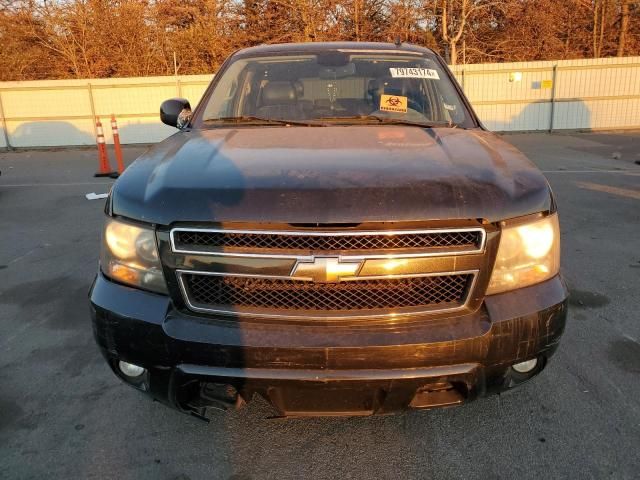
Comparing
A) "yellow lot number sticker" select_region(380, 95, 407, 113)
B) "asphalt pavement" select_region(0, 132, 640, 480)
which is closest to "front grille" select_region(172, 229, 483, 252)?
"asphalt pavement" select_region(0, 132, 640, 480)

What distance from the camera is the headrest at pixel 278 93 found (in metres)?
3.42

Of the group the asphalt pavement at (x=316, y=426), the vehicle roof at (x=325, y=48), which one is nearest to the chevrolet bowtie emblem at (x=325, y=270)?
the asphalt pavement at (x=316, y=426)

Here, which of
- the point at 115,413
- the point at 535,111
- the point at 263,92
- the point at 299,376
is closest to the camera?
the point at 299,376

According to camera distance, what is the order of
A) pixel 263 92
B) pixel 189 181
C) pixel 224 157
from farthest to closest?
pixel 263 92
pixel 224 157
pixel 189 181

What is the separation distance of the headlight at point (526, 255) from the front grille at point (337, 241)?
154 mm

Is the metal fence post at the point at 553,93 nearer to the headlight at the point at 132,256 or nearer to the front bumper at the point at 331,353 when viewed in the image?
the front bumper at the point at 331,353

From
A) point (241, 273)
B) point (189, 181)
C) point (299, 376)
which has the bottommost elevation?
point (299, 376)

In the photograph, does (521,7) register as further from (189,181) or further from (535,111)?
(189,181)

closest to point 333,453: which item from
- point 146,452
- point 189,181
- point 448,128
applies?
point 146,452

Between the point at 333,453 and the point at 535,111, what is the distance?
1756 centimetres

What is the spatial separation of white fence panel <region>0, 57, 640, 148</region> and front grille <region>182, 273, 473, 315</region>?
1622cm

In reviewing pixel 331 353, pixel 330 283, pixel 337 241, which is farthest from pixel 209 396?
pixel 337 241

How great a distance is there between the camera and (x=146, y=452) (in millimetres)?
2396

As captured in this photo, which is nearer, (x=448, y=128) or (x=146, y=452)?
(x=146, y=452)
